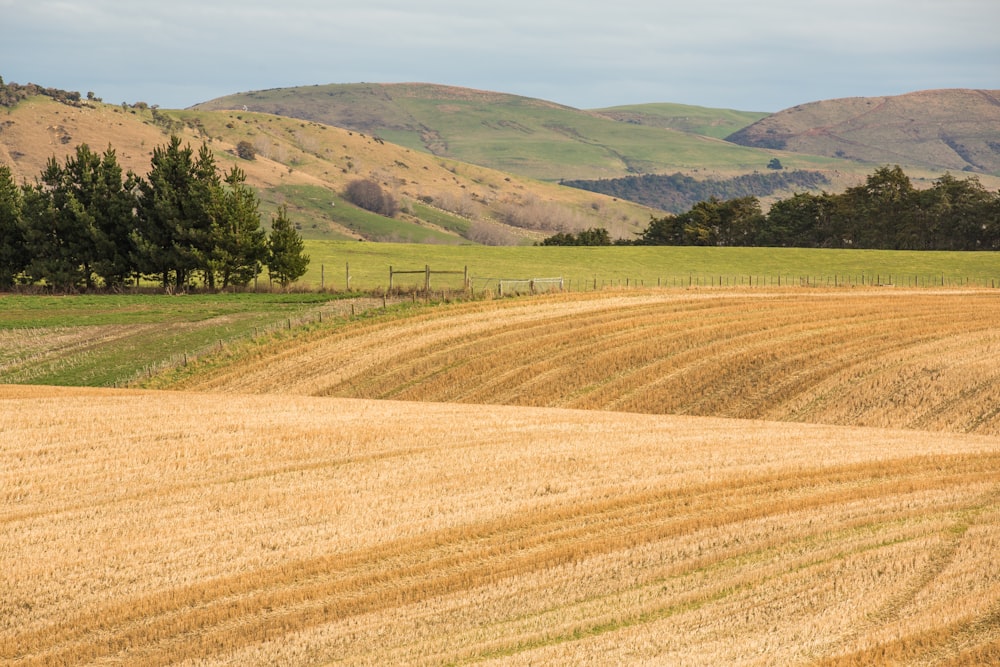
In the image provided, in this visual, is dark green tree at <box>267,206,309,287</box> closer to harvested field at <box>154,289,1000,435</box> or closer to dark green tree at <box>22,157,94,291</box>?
dark green tree at <box>22,157,94,291</box>

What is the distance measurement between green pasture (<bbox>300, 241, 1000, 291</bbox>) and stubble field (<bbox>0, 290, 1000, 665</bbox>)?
160 ft

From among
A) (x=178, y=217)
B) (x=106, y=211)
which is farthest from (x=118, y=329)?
(x=106, y=211)

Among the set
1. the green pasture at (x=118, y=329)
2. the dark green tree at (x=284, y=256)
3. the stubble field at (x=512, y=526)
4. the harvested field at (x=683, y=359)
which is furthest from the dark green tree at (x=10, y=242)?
the stubble field at (x=512, y=526)

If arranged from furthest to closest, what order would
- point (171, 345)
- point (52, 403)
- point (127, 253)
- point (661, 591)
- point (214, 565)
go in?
point (127, 253), point (171, 345), point (52, 403), point (214, 565), point (661, 591)

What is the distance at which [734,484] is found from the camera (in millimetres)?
15758

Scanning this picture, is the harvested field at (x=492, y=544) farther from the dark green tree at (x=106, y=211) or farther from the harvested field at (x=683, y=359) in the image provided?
the dark green tree at (x=106, y=211)

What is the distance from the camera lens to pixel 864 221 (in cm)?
12169

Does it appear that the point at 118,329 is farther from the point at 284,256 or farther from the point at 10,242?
the point at 10,242

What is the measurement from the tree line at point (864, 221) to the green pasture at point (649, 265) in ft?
69.4

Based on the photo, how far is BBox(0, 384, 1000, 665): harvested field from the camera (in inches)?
386

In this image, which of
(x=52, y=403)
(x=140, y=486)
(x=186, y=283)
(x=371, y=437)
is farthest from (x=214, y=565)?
(x=186, y=283)

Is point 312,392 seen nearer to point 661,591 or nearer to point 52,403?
point 52,403

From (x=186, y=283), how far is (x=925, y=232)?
81.7 m

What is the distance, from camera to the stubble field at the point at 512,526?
9.88m
